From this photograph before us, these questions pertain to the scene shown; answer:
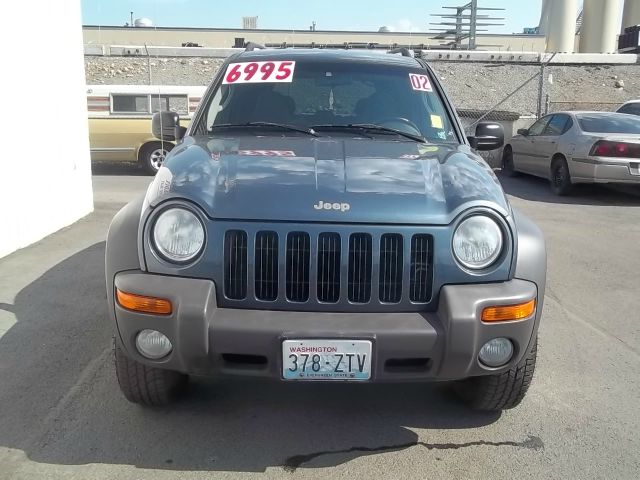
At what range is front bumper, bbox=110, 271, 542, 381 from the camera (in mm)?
2623

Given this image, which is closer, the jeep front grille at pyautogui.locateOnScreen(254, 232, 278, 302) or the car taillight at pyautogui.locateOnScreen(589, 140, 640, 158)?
the jeep front grille at pyautogui.locateOnScreen(254, 232, 278, 302)

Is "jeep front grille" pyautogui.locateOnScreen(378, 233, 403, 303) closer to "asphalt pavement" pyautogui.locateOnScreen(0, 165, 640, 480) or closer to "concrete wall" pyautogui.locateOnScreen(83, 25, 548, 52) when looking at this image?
"asphalt pavement" pyautogui.locateOnScreen(0, 165, 640, 480)

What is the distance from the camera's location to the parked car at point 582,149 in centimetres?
1016

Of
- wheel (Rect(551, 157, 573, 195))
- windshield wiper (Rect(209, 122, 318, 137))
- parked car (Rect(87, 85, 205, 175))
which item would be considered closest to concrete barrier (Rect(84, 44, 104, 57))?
parked car (Rect(87, 85, 205, 175))

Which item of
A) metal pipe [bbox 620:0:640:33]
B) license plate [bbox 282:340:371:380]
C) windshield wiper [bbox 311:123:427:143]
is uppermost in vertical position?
metal pipe [bbox 620:0:640:33]

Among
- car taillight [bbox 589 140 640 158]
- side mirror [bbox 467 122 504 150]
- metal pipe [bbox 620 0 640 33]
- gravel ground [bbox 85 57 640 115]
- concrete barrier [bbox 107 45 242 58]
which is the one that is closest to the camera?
side mirror [bbox 467 122 504 150]

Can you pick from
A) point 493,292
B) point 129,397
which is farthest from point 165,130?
point 493,292

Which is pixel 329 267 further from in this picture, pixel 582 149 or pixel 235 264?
pixel 582 149

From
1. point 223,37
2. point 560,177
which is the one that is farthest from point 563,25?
point 560,177

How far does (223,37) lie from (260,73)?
4054 cm

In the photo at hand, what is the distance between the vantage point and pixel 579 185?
39.7ft

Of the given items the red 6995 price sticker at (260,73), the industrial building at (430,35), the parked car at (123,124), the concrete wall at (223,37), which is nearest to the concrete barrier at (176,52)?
the parked car at (123,124)

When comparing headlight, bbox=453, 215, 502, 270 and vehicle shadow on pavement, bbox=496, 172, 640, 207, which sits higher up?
headlight, bbox=453, 215, 502, 270

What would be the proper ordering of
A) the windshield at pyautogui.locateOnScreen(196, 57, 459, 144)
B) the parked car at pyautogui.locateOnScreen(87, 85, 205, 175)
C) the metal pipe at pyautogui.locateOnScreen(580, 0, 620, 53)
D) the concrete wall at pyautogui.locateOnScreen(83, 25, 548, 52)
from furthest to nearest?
the concrete wall at pyautogui.locateOnScreen(83, 25, 548, 52) → the metal pipe at pyautogui.locateOnScreen(580, 0, 620, 53) → the parked car at pyautogui.locateOnScreen(87, 85, 205, 175) → the windshield at pyautogui.locateOnScreen(196, 57, 459, 144)
